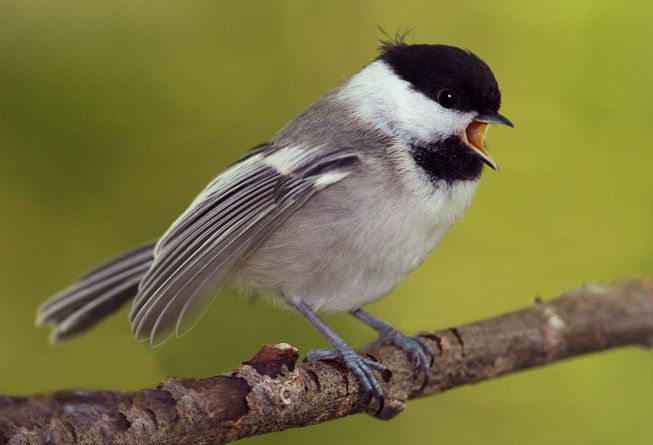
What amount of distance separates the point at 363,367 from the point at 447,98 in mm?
608

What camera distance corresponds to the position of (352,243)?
5.25 feet

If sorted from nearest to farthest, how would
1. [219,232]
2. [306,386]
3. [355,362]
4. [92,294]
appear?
1. [306,386]
2. [355,362]
3. [219,232]
4. [92,294]

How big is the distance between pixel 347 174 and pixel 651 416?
1218 mm

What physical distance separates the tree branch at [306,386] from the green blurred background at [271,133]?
19.0 inches

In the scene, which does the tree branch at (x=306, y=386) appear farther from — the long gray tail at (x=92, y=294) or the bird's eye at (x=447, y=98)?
the long gray tail at (x=92, y=294)

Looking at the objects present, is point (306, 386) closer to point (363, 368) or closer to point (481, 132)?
point (363, 368)

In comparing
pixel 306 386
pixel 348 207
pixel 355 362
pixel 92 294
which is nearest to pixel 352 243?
pixel 348 207

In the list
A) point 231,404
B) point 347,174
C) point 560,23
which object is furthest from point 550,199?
point 231,404

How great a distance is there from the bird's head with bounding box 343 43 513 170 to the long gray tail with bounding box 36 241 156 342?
731 mm

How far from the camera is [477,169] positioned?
67.1 inches

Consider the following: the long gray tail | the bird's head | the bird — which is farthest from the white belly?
the long gray tail

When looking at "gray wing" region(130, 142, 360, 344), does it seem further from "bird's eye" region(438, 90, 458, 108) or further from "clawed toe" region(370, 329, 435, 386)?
"clawed toe" region(370, 329, 435, 386)

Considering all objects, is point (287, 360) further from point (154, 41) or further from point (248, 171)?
point (154, 41)

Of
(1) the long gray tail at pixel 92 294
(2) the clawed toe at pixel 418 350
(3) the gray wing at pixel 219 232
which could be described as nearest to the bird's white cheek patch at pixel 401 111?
(3) the gray wing at pixel 219 232
